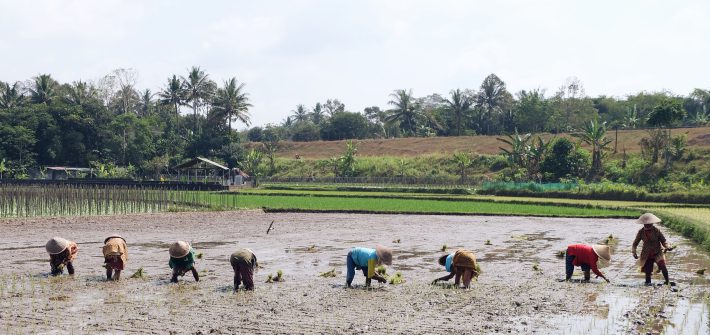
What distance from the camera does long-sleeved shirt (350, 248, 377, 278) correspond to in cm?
1300

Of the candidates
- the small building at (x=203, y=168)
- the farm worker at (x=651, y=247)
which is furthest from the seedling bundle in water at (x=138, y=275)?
the small building at (x=203, y=168)

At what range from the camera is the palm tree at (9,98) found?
84875 millimetres

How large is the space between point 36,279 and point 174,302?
12.7 feet

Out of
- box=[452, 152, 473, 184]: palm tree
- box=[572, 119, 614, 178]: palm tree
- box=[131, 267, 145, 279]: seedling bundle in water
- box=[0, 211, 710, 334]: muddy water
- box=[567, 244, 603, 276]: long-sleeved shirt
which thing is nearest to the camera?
box=[0, 211, 710, 334]: muddy water

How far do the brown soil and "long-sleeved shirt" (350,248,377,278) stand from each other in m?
63.2

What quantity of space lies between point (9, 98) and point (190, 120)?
22747 millimetres

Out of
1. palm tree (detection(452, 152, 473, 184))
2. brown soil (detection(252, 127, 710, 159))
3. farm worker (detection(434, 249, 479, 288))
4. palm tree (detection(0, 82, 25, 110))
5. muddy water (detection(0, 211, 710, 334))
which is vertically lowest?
muddy water (detection(0, 211, 710, 334))

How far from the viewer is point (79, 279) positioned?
13.8 m

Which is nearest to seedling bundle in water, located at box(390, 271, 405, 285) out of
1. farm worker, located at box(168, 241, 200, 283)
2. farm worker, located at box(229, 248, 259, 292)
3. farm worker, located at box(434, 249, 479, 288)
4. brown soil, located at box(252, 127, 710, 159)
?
farm worker, located at box(434, 249, 479, 288)

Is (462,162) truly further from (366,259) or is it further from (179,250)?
(179,250)

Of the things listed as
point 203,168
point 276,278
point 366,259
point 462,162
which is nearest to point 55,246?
point 276,278

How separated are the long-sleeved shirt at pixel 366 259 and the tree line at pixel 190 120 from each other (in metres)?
61.0

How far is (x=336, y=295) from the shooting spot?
40.6 ft

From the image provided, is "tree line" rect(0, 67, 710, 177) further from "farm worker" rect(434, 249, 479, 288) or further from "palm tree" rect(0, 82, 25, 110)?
"farm worker" rect(434, 249, 479, 288)
